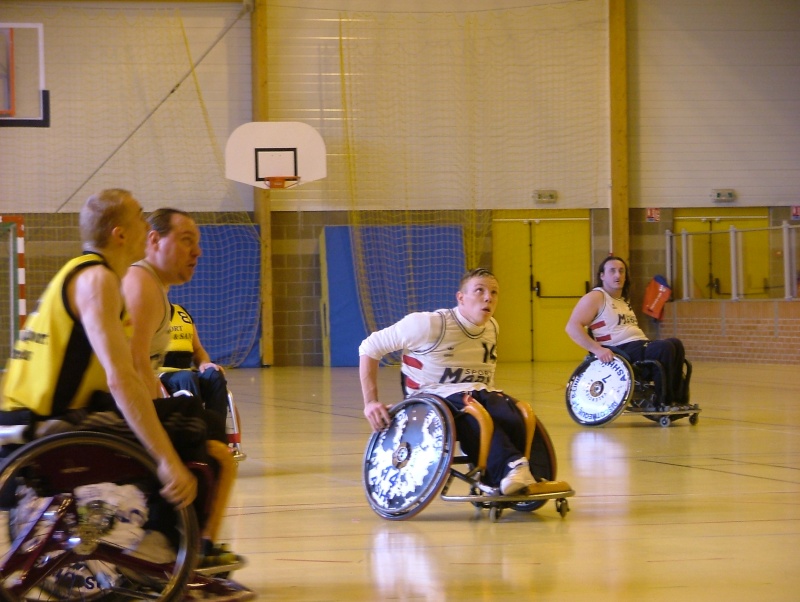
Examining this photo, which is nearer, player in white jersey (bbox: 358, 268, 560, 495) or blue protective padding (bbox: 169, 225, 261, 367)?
player in white jersey (bbox: 358, 268, 560, 495)

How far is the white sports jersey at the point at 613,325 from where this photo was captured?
7332 mm

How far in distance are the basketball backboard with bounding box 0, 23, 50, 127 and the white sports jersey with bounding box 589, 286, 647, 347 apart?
5.13 metres

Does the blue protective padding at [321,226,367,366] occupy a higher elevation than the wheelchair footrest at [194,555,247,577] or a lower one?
higher

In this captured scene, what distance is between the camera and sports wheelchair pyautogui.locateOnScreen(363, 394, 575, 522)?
3.99 m

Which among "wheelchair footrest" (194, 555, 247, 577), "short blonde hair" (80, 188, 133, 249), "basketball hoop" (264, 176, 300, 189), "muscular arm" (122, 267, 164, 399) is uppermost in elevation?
"basketball hoop" (264, 176, 300, 189)

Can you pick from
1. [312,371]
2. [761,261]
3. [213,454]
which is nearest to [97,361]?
[213,454]

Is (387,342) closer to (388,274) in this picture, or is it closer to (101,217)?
(101,217)

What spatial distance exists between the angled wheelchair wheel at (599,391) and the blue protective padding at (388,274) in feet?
24.5

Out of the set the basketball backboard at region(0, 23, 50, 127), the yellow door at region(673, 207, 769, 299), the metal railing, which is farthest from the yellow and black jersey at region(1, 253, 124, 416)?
the yellow door at region(673, 207, 769, 299)

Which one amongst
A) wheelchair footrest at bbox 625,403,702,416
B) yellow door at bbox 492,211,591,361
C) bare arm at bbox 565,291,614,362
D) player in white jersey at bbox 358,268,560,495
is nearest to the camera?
player in white jersey at bbox 358,268,560,495

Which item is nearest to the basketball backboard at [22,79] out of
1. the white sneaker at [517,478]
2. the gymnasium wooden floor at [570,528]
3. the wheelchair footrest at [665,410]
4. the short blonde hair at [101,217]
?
the gymnasium wooden floor at [570,528]

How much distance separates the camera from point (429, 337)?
14.2ft

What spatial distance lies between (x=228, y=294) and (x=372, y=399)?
10706mm

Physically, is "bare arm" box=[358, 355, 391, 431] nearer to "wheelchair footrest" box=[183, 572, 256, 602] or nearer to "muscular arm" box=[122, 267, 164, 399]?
"muscular arm" box=[122, 267, 164, 399]
